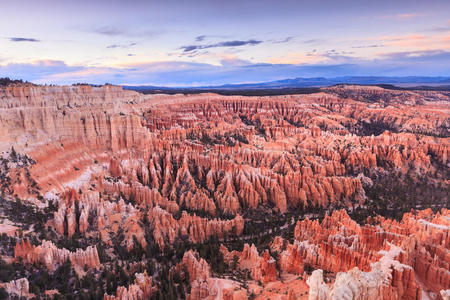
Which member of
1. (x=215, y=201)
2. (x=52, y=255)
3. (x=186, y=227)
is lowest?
(x=186, y=227)

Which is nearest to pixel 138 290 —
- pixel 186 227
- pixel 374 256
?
pixel 186 227

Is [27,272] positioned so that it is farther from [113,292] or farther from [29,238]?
[113,292]

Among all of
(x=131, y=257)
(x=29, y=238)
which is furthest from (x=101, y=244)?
(x=29, y=238)

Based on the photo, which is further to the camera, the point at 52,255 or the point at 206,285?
the point at 52,255

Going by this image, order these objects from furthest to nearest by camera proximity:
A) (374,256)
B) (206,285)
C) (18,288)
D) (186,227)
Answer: (186,227) → (206,285) → (374,256) → (18,288)

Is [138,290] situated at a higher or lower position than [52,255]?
lower

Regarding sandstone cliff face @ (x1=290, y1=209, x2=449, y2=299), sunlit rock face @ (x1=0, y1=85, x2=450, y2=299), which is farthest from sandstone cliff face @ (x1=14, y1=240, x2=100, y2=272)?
sandstone cliff face @ (x1=290, y1=209, x2=449, y2=299)

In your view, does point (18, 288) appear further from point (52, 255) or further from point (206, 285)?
point (206, 285)
